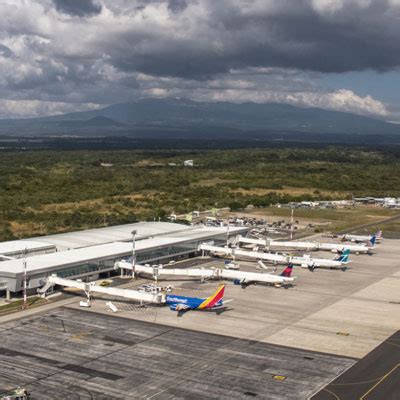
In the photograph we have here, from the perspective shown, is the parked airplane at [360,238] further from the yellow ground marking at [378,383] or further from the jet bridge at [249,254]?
the yellow ground marking at [378,383]

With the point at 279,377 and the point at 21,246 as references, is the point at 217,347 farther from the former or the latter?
the point at 21,246

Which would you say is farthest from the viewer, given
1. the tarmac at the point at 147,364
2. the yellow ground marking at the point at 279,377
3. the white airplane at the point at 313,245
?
the white airplane at the point at 313,245

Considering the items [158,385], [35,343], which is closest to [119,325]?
[35,343]

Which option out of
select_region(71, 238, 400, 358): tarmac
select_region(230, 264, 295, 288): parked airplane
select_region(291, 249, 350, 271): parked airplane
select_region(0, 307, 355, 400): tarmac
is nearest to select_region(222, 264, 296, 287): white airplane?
select_region(230, 264, 295, 288): parked airplane

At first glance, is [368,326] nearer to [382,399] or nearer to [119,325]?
[382,399]

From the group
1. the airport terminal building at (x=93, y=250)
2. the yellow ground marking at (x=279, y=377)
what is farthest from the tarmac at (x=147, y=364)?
the airport terminal building at (x=93, y=250)

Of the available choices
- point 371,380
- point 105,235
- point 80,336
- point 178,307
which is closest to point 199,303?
point 178,307
